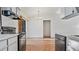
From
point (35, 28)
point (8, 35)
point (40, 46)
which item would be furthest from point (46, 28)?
point (8, 35)

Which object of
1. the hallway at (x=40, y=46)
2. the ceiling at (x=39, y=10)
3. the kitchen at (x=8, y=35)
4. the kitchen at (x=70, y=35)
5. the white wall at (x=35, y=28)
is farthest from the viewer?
the white wall at (x=35, y=28)

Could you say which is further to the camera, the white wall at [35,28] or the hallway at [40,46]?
the white wall at [35,28]

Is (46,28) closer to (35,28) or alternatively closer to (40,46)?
(35,28)

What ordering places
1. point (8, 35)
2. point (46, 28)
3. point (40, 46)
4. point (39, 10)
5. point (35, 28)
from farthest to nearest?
point (46, 28)
point (35, 28)
point (39, 10)
point (40, 46)
point (8, 35)

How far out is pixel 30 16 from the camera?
1100 centimetres

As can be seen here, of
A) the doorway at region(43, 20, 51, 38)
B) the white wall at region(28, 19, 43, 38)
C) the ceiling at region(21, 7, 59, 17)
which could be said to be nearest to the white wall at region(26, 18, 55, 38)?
the white wall at region(28, 19, 43, 38)

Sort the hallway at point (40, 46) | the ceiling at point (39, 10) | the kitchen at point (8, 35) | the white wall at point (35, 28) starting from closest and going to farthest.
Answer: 1. the kitchen at point (8, 35)
2. the hallway at point (40, 46)
3. the ceiling at point (39, 10)
4. the white wall at point (35, 28)

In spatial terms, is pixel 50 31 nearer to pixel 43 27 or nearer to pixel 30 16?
pixel 43 27

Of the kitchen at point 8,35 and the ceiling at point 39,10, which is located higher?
the ceiling at point 39,10

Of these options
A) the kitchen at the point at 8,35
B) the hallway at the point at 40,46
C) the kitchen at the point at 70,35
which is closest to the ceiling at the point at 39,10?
the hallway at the point at 40,46

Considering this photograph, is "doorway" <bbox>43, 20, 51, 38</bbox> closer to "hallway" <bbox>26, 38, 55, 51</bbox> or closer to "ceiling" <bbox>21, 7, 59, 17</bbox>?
"ceiling" <bbox>21, 7, 59, 17</bbox>

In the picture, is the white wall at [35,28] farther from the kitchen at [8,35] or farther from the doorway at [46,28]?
the kitchen at [8,35]
